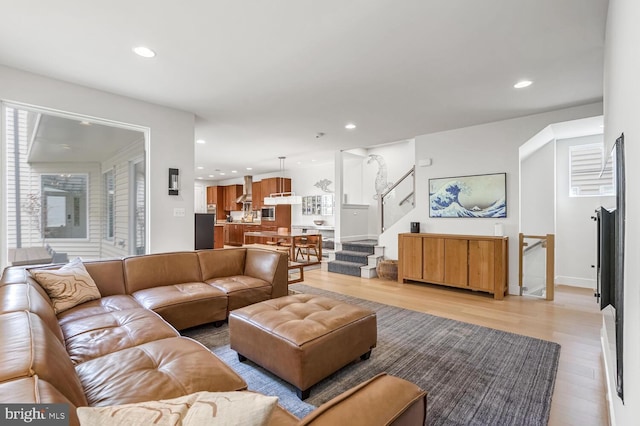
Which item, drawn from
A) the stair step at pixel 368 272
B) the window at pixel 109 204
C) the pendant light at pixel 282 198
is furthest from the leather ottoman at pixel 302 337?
the pendant light at pixel 282 198

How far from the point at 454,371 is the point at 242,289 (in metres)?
2.17

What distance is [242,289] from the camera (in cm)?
323

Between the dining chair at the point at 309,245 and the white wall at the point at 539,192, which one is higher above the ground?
the white wall at the point at 539,192

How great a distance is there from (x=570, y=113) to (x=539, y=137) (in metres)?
0.55

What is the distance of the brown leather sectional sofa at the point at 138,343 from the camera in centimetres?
87

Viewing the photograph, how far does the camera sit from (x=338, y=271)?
612 cm

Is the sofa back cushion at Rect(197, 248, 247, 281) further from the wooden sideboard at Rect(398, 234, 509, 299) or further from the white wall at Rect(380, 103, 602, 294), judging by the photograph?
the white wall at Rect(380, 103, 602, 294)

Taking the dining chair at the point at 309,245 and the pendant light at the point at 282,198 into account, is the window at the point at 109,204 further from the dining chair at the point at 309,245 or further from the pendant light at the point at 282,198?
the pendant light at the point at 282,198

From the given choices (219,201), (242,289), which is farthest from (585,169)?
(219,201)

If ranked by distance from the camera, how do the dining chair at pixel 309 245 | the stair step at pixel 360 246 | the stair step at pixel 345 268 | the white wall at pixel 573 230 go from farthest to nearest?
the dining chair at pixel 309 245
the stair step at pixel 360 246
the stair step at pixel 345 268
the white wall at pixel 573 230

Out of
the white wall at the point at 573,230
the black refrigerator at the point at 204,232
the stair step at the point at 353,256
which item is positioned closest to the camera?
the black refrigerator at the point at 204,232

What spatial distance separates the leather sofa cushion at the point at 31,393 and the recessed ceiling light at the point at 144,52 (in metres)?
→ 2.64

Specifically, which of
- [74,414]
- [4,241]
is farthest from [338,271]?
[74,414]

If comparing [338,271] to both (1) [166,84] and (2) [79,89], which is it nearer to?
(1) [166,84]
